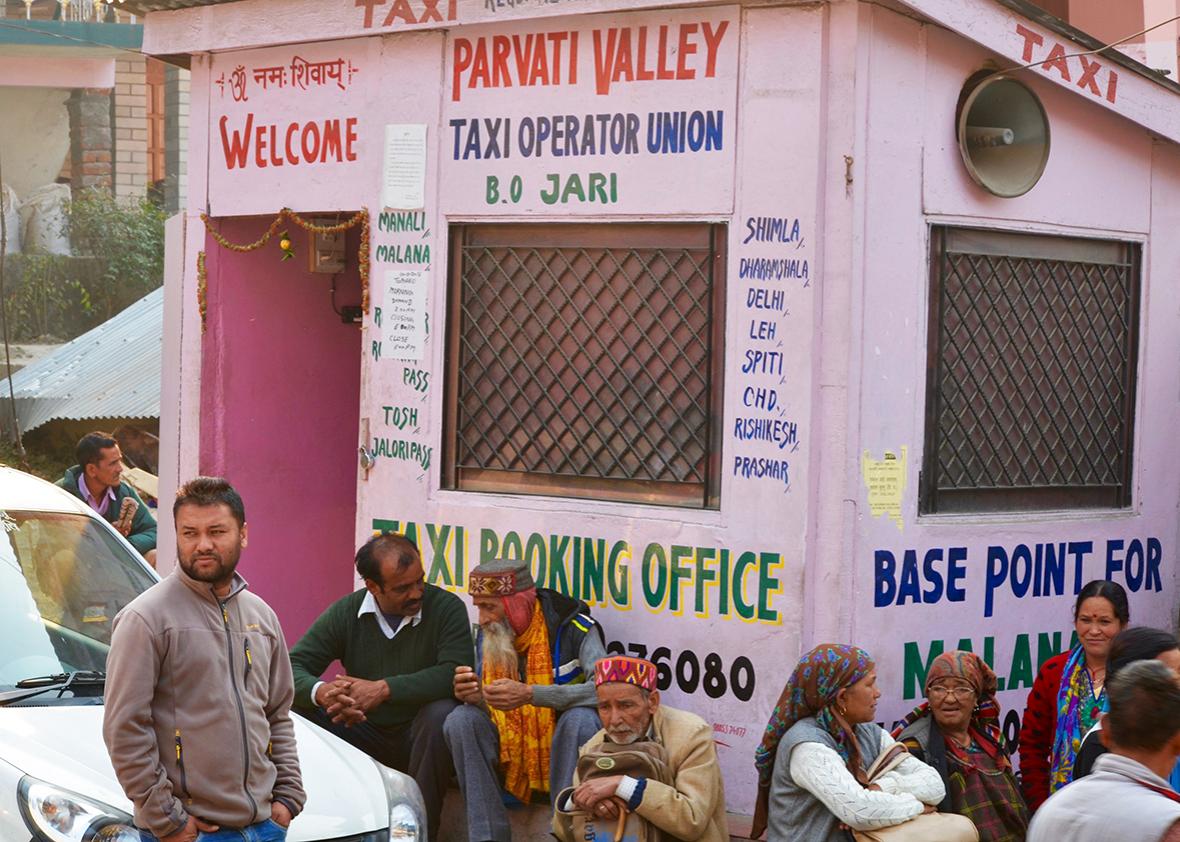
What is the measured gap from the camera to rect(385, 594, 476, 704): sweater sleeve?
6.82m

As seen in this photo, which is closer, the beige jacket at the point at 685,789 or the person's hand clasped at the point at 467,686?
the beige jacket at the point at 685,789

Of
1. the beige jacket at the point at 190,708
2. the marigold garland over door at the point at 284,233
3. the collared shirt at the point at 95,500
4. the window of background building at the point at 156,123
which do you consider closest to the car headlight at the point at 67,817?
the beige jacket at the point at 190,708

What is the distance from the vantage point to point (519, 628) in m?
6.81

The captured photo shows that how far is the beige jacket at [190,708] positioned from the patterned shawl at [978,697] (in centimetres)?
257

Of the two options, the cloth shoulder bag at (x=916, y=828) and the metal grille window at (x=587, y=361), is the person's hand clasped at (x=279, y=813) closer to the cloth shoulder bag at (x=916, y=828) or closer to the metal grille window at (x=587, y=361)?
the cloth shoulder bag at (x=916, y=828)

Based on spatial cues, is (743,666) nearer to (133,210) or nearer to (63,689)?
(63,689)

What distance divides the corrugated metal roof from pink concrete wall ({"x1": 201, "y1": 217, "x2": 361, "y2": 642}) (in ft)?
19.0

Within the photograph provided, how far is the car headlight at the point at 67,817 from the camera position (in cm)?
450

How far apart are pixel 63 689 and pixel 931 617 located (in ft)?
11.2

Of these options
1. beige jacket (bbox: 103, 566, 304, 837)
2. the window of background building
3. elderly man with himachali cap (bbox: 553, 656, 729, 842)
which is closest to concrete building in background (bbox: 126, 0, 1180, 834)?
elderly man with himachali cap (bbox: 553, 656, 729, 842)

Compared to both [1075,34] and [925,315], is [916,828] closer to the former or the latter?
[925,315]

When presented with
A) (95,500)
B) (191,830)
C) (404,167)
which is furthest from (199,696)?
(95,500)

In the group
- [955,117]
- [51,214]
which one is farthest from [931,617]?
[51,214]

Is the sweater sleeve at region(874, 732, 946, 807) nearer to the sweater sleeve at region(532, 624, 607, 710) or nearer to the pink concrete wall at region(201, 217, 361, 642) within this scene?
the sweater sleeve at region(532, 624, 607, 710)
